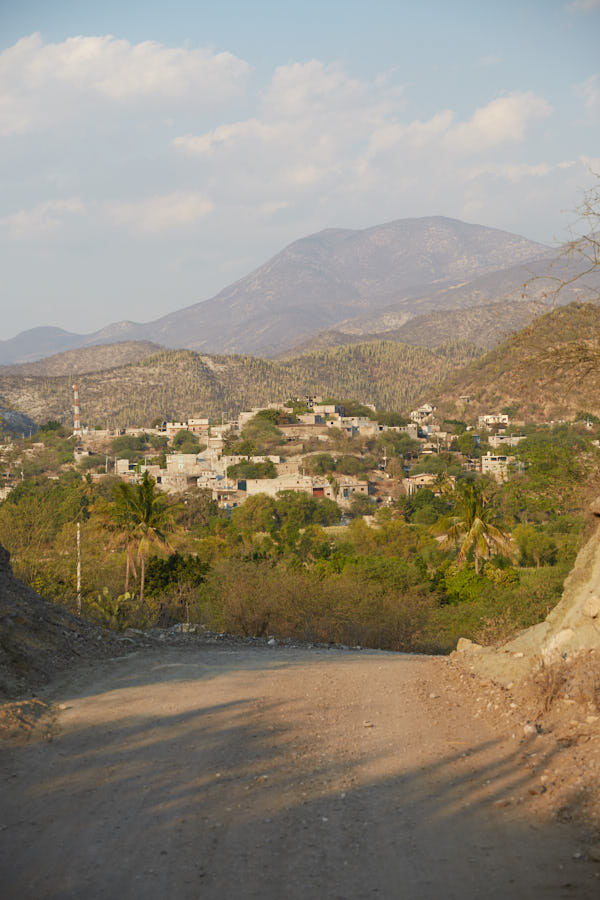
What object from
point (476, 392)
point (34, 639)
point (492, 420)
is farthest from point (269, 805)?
point (476, 392)

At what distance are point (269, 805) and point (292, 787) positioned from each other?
33cm

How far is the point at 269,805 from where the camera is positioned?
4574mm

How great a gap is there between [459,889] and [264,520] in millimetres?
67416

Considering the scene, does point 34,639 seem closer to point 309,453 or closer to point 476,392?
point 309,453

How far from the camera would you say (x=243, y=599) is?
51.6 feet

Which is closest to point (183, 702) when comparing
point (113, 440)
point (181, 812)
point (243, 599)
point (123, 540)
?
point (181, 812)

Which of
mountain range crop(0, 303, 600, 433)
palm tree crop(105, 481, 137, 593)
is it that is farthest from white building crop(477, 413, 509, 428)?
palm tree crop(105, 481, 137, 593)

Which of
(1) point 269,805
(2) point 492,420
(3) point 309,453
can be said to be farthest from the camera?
(2) point 492,420

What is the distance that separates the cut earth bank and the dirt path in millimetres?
13

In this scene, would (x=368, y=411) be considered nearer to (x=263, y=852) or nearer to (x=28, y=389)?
(x=28, y=389)

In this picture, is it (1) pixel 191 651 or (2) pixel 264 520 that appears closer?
(1) pixel 191 651

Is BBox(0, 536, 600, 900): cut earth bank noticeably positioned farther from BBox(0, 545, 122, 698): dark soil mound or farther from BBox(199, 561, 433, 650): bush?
BBox(199, 561, 433, 650): bush

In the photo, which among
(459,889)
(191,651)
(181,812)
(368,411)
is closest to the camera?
(459,889)

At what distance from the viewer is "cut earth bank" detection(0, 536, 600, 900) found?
376 centimetres
